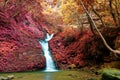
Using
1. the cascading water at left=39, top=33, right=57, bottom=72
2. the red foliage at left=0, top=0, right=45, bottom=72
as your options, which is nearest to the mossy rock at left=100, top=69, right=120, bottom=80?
the cascading water at left=39, top=33, right=57, bottom=72

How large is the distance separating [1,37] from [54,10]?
15814 mm

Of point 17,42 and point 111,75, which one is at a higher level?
point 17,42

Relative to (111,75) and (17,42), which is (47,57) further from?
(111,75)

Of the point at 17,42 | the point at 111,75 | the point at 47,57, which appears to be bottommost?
the point at 111,75

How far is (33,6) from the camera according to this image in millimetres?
28641

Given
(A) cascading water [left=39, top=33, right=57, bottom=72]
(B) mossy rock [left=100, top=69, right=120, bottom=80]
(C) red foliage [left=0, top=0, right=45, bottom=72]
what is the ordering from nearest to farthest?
(B) mossy rock [left=100, top=69, right=120, bottom=80] → (C) red foliage [left=0, top=0, right=45, bottom=72] → (A) cascading water [left=39, top=33, right=57, bottom=72]

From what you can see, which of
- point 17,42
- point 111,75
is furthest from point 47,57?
point 111,75

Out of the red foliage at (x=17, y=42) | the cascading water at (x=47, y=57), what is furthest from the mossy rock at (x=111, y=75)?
the red foliage at (x=17, y=42)

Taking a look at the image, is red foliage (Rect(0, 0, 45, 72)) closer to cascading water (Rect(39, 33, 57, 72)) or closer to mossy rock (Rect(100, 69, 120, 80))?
cascading water (Rect(39, 33, 57, 72))

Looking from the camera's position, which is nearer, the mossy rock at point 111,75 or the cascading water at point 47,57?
the mossy rock at point 111,75

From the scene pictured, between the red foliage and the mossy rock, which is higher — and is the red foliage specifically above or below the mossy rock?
above

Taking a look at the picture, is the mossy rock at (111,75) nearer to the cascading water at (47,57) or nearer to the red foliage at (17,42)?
the cascading water at (47,57)

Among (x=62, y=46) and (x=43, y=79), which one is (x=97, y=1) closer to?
(x=43, y=79)

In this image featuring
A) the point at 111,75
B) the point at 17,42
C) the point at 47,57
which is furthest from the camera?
the point at 47,57
